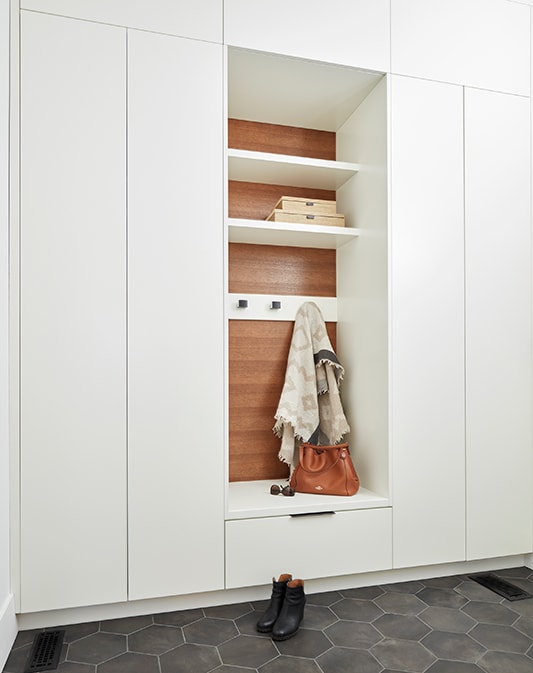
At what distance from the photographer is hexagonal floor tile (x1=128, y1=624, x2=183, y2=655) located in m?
1.86

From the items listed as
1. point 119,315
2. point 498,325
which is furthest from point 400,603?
point 119,315

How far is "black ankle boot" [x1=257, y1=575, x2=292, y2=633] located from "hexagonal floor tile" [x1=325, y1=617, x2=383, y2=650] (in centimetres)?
19

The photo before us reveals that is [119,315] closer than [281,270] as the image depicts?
Yes


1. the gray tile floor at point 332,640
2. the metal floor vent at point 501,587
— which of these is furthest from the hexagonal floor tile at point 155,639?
the metal floor vent at point 501,587

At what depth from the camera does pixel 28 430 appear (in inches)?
78.4

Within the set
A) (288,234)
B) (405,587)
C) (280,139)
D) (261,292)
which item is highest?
(280,139)

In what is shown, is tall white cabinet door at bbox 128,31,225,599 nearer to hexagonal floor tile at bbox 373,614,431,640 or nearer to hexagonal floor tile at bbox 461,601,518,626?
hexagonal floor tile at bbox 373,614,431,640

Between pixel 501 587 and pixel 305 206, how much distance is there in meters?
1.92

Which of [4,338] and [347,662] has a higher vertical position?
[4,338]

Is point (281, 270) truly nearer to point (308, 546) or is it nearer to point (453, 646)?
point (308, 546)

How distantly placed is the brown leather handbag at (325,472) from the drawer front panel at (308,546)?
0.13m

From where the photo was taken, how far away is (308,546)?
2.29m

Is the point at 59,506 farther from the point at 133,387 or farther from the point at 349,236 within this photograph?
the point at 349,236

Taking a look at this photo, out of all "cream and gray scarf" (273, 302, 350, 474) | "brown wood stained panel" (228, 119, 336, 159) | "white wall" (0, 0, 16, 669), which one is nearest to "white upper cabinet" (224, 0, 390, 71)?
"brown wood stained panel" (228, 119, 336, 159)
